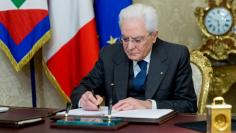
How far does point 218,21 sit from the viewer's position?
3.75 meters

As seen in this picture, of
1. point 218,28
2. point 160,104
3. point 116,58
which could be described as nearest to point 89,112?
point 160,104

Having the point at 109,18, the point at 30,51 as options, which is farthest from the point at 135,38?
the point at 30,51

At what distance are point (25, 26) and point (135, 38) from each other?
55.7 inches

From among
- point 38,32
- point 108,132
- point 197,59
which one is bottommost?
point 108,132

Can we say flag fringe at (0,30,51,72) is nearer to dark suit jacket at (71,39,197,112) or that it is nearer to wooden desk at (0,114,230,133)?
dark suit jacket at (71,39,197,112)

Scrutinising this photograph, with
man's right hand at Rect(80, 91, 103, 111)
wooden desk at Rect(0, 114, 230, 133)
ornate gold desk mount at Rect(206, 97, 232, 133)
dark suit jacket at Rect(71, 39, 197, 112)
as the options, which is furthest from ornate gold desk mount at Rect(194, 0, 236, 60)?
ornate gold desk mount at Rect(206, 97, 232, 133)

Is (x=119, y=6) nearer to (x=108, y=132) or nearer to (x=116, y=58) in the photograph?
(x=116, y=58)

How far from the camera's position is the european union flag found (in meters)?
A: 3.80

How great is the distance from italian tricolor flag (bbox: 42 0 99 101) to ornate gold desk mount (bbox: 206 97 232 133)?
87.8 inches

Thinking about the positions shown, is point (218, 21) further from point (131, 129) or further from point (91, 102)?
point (131, 129)

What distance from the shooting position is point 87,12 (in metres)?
3.80

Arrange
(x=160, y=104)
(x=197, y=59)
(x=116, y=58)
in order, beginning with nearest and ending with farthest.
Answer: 1. (x=160, y=104)
2. (x=116, y=58)
3. (x=197, y=59)

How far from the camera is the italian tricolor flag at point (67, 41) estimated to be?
380 cm

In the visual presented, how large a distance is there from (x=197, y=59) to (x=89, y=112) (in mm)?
1103
